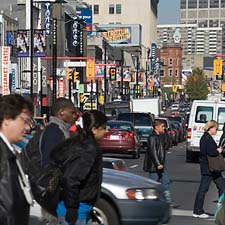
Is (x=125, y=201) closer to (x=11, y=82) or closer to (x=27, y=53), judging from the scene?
(x=27, y=53)

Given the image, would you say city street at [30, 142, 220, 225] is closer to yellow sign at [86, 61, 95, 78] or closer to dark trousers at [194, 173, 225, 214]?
dark trousers at [194, 173, 225, 214]

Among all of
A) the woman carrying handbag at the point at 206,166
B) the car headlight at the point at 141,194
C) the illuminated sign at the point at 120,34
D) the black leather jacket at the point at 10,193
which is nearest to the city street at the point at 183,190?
the woman carrying handbag at the point at 206,166

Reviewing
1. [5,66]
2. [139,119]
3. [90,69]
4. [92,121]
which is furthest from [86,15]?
[92,121]

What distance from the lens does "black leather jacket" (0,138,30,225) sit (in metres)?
4.92

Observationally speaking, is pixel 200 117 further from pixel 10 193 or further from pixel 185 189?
pixel 10 193

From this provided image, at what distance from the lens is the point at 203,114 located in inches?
1176

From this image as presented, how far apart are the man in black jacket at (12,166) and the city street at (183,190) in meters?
3.04

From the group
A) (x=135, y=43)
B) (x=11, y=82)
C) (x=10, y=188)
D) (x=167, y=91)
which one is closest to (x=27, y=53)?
(x=11, y=82)

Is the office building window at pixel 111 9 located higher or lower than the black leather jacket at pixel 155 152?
higher

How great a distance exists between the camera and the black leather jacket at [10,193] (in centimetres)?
492

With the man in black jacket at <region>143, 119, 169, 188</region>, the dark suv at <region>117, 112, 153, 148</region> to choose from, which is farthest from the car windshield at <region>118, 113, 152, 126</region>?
the man in black jacket at <region>143, 119, 169, 188</region>

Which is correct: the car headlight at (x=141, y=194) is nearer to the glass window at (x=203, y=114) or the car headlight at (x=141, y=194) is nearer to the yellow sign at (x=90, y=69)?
the glass window at (x=203, y=114)

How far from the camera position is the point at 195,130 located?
29.5 metres

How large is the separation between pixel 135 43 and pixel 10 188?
151365 mm
